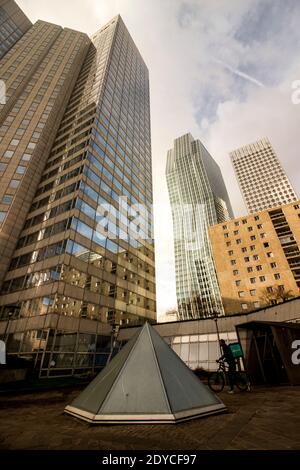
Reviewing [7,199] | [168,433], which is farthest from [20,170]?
[168,433]

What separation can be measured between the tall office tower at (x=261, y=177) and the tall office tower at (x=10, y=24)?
127211mm

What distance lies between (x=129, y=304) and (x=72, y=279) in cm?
1129

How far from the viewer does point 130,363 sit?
653 cm

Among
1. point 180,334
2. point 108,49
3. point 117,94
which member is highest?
point 108,49

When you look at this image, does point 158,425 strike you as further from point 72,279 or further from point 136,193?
point 136,193

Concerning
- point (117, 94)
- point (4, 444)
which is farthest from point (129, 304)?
point (117, 94)

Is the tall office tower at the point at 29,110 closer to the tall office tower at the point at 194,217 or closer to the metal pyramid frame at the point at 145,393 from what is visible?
the metal pyramid frame at the point at 145,393

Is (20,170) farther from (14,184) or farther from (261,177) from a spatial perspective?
(261,177)

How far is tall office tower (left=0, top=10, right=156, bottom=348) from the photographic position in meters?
24.8

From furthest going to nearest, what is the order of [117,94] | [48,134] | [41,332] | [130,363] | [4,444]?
[117,94], [48,134], [41,332], [130,363], [4,444]

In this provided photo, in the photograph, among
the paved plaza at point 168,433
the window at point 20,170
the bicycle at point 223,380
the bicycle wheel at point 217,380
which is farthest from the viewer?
the window at point 20,170

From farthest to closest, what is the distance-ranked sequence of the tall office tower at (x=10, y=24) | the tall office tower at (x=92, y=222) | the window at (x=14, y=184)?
1. the tall office tower at (x=10, y=24)
2. the window at (x=14, y=184)
3. the tall office tower at (x=92, y=222)

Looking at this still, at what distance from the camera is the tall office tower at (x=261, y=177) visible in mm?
127875

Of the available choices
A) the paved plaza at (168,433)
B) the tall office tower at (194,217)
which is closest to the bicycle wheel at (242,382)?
the paved plaza at (168,433)
